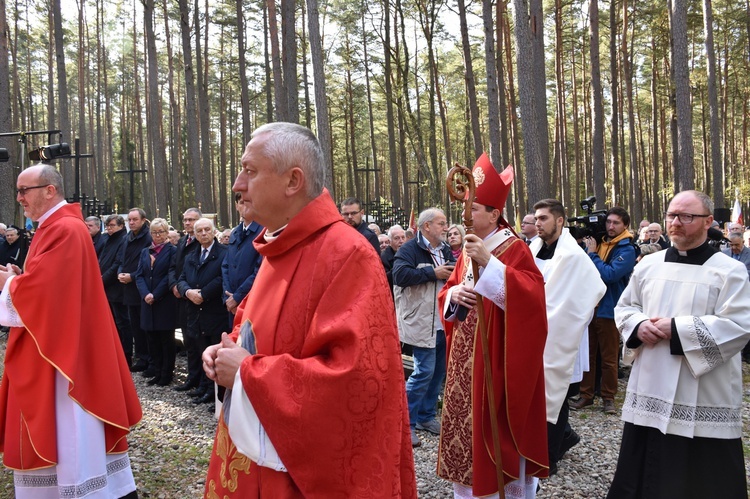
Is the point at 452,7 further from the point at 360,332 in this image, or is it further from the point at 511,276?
the point at 360,332

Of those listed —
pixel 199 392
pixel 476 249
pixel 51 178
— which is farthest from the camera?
pixel 199 392

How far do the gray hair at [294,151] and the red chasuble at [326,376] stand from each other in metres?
0.11

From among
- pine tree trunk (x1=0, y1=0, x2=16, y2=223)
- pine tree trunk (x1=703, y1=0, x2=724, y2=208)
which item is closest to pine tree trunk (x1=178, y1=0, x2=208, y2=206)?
pine tree trunk (x1=0, y1=0, x2=16, y2=223)

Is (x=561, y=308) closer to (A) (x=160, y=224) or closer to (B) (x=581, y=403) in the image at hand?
(B) (x=581, y=403)

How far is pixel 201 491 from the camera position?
4.83 metres

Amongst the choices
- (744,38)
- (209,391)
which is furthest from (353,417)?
(744,38)

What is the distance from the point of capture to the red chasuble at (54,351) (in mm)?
3582

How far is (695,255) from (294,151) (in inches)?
114

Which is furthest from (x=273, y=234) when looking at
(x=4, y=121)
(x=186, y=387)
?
(x=4, y=121)

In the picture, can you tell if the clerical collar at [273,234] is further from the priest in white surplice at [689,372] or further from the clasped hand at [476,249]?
the priest in white surplice at [689,372]

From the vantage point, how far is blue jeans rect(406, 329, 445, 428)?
606cm

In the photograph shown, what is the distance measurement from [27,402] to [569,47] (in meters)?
30.8

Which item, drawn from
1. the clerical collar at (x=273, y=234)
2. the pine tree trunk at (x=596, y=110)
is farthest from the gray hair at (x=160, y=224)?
the pine tree trunk at (x=596, y=110)

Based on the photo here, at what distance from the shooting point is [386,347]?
1.95m
